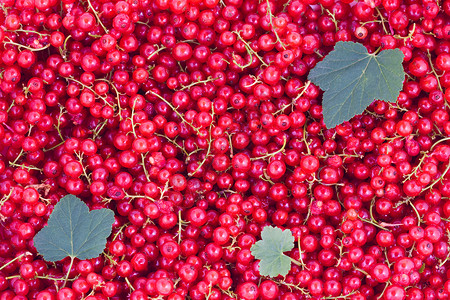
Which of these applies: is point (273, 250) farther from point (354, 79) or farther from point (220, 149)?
point (354, 79)

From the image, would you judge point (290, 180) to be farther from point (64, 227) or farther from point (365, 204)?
point (64, 227)

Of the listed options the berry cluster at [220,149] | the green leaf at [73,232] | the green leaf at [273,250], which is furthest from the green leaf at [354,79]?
the green leaf at [73,232]

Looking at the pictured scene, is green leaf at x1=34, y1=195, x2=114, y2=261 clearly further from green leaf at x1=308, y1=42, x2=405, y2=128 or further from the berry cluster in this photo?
green leaf at x1=308, y1=42, x2=405, y2=128

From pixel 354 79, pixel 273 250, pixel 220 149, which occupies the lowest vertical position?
pixel 273 250

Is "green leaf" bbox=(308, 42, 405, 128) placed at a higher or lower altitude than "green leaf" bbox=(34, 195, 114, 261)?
higher

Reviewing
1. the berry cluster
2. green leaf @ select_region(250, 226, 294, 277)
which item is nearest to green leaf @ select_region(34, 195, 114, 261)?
the berry cluster

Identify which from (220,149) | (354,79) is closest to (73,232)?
(220,149)

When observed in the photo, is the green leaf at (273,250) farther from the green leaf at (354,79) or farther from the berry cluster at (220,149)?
the green leaf at (354,79)
